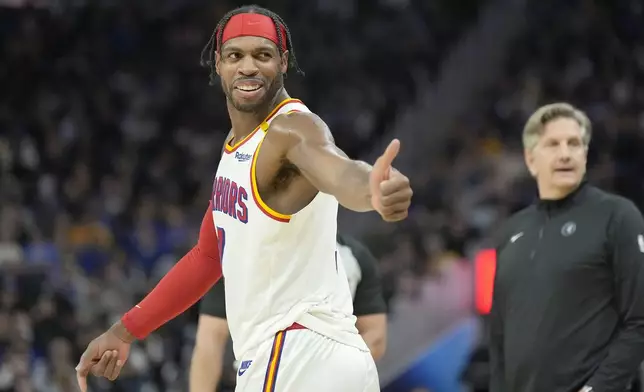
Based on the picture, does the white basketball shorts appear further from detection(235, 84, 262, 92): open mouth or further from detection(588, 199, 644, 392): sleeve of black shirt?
detection(588, 199, 644, 392): sleeve of black shirt

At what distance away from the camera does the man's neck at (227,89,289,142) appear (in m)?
3.51

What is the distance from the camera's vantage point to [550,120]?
4.65 meters

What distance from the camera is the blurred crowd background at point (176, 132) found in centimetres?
1033

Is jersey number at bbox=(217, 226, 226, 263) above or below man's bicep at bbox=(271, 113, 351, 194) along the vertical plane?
below

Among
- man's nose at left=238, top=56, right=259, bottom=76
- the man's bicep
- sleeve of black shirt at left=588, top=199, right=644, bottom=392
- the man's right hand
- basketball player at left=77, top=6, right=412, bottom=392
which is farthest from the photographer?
sleeve of black shirt at left=588, top=199, right=644, bottom=392

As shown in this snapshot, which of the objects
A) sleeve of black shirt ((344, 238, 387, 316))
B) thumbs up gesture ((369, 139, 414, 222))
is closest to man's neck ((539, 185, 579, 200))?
sleeve of black shirt ((344, 238, 387, 316))

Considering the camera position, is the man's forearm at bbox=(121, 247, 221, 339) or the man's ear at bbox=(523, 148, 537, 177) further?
the man's ear at bbox=(523, 148, 537, 177)

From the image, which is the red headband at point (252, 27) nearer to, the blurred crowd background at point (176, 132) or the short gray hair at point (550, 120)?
the short gray hair at point (550, 120)

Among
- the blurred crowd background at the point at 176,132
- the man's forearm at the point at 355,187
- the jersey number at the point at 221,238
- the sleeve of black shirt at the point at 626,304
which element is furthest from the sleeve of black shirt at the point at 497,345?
the blurred crowd background at the point at 176,132

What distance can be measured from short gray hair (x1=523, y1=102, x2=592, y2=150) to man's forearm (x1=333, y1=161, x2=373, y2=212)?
1982mm

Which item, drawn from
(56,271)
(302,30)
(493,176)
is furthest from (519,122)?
(56,271)

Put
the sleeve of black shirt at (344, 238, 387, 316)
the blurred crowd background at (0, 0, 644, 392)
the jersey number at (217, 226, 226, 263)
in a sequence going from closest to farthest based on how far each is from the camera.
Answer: the jersey number at (217, 226, 226, 263) → the sleeve of black shirt at (344, 238, 387, 316) → the blurred crowd background at (0, 0, 644, 392)

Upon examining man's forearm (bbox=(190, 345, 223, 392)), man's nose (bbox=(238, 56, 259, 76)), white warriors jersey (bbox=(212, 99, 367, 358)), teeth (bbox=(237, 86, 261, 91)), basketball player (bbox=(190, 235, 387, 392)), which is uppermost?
man's nose (bbox=(238, 56, 259, 76))

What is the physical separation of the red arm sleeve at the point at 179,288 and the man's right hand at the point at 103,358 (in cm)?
8
